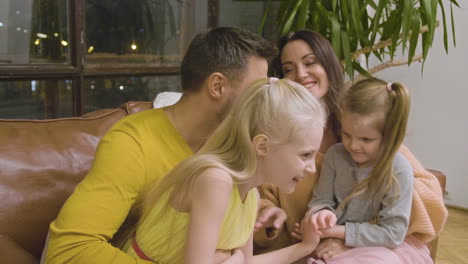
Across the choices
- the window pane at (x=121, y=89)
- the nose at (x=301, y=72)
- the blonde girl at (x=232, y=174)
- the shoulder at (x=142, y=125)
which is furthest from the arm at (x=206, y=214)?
the window pane at (x=121, y=89)

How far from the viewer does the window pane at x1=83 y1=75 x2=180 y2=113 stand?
233 cm

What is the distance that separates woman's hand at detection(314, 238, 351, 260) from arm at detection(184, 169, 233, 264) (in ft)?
1.64

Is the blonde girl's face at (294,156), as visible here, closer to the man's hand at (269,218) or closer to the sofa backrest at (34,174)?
the man's hand at (269,218)

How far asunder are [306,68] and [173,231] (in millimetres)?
911

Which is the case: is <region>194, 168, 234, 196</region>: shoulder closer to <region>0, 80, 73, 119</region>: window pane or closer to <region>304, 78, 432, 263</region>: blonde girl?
<region>304, 78, 432, 263</region>: blonde girl

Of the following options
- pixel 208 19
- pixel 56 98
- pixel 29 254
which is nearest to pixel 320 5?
pixel 208 19

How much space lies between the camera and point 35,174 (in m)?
1.31

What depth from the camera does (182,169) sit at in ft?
3.34

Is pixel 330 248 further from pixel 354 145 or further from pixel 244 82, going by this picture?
pixel 244 82

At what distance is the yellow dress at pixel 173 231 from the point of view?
1.07 meters

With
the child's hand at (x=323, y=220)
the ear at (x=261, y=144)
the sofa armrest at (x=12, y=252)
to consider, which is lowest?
the sofa armrest at (x=12, y=252)

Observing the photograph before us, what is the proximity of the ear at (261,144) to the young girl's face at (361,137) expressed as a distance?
419mm

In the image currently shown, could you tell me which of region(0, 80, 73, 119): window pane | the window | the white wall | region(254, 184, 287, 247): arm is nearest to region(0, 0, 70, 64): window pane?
the window

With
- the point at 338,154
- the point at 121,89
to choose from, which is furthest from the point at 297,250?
the point at 121,89
